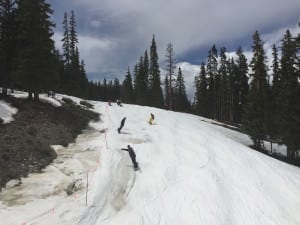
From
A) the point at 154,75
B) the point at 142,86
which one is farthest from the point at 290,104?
the point at 142,86

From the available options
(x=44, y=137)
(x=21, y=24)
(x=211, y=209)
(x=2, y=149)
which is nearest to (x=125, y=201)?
(x=211, y=209)

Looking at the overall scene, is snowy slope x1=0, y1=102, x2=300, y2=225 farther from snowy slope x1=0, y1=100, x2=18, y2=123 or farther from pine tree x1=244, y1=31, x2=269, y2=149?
pine tree x1=244, y1=31, x2=269, y2=149

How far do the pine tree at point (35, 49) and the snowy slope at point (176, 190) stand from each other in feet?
33.2

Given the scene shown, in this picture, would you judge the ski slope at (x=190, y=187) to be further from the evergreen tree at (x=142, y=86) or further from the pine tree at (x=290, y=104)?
Result: the evergreen tree at (x=142, y=86)

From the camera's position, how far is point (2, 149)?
15.0m

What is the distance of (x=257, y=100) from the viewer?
33094mm

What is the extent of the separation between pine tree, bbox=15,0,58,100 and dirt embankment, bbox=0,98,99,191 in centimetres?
258

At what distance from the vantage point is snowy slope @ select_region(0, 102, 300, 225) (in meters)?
11.4

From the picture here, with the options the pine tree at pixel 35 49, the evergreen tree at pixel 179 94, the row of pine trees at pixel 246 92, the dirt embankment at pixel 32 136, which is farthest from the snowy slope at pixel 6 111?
the evergreen tree at pixel 179 94

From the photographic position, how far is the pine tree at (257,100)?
3241 cm

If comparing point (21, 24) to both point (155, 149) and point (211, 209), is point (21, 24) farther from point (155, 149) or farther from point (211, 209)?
point (211, 209)

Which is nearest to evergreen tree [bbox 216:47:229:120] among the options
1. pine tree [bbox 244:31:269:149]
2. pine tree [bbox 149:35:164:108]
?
pine tree [bbox 149:35:164:108]

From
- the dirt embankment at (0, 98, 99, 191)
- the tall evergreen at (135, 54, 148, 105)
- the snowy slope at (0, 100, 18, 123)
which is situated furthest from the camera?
the tall evergreen at (135, 54, 148, 105)

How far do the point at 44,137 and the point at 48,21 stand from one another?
54.3 ft
